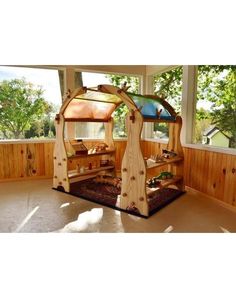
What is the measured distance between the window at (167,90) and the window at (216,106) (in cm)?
59

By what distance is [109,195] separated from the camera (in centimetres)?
343

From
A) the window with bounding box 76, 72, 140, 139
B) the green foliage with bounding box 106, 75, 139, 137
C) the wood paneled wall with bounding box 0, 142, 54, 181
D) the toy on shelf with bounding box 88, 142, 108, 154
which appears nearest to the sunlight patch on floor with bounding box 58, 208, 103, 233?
the toy on shelf with bounding box 88, 142, 108, 154

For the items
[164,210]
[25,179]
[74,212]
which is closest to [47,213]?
[74,212]

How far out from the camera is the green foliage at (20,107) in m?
4.10

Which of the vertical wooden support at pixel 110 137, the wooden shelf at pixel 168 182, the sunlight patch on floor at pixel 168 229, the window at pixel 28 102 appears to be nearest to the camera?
the sunlight patch on floor at pixel 168 229

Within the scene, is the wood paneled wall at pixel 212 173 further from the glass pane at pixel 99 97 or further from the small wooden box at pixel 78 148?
the small wooden box at pixel 78 148

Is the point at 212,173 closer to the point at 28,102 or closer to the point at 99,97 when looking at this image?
the point at 99,97

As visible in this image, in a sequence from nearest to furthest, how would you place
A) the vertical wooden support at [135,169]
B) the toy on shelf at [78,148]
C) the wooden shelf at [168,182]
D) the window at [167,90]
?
the vertical wooden support at [135,169] < the wooden shelf at [168,182] < the toy on shelf at [78,148] < the window at [167,90]

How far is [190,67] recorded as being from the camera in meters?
3.62

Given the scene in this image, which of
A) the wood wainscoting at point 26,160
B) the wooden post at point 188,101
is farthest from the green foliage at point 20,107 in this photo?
the wooden post at point 188,101

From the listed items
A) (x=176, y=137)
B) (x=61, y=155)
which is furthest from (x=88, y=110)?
(x=176, y=137)

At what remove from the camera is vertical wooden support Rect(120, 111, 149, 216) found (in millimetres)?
2736

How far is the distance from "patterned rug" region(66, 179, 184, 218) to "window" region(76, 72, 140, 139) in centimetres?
125
